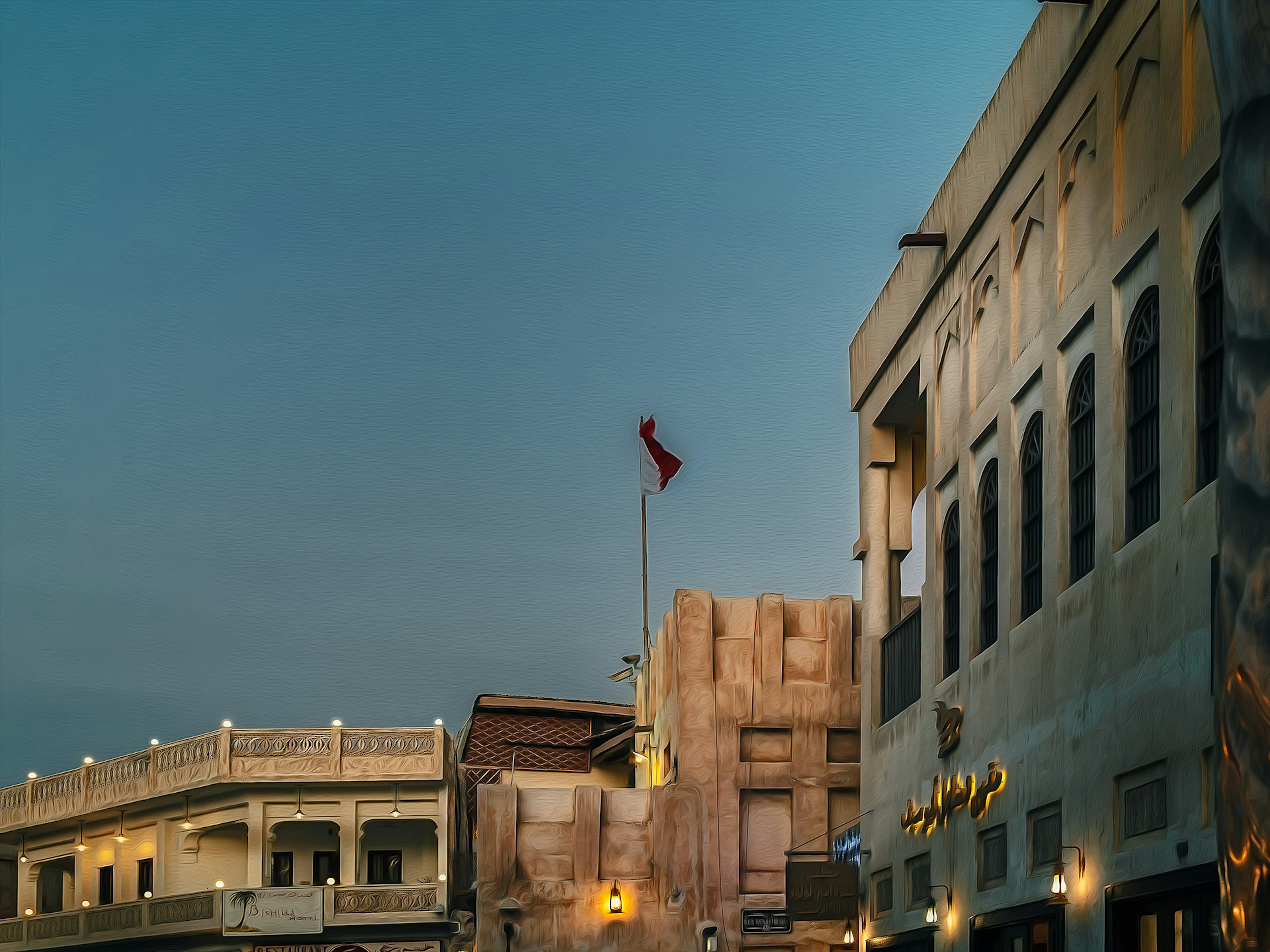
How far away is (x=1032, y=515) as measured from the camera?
637 inches

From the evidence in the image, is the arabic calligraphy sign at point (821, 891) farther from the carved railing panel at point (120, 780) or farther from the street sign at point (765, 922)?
the carved railing panel at point (120, 780)

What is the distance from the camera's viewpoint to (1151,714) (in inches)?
484

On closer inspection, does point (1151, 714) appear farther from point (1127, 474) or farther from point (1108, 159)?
point (1108, 159)

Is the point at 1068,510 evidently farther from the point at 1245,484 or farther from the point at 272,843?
the point at 272,843

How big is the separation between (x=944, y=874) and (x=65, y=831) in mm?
34240

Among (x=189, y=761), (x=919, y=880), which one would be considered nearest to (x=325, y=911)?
(x=189, y=761)

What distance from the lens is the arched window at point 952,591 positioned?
19.0 m

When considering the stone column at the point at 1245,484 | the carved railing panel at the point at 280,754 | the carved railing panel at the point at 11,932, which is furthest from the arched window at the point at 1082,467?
the carved railing panel at the point at 11,932

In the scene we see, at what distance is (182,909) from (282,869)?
3.39 metres

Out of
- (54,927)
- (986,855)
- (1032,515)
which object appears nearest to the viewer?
(1032,515)

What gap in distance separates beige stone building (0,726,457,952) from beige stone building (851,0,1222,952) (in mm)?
20604

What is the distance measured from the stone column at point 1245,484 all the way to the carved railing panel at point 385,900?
35072 mm

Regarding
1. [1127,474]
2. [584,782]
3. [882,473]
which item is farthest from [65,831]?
[1127,474]

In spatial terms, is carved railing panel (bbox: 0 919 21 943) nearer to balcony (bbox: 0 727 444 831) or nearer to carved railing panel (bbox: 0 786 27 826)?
carved railing panel (bbox: 0 786 27 826)
